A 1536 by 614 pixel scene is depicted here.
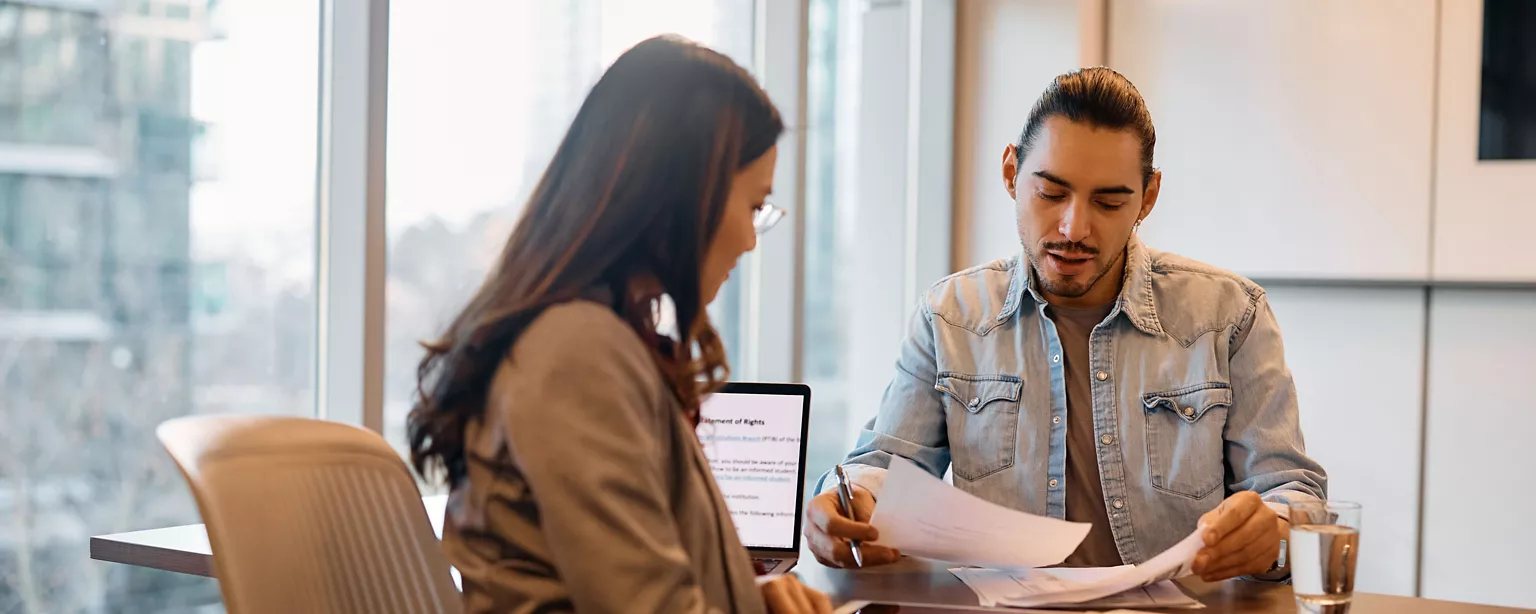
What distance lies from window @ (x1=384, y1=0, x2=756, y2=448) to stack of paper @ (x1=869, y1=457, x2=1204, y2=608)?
1034mm

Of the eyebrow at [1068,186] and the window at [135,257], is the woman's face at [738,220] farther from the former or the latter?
the window at [135,257]

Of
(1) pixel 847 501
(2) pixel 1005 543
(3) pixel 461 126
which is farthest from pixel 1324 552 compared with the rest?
(3) pixel 461 126

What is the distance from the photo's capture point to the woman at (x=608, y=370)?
3.04 ft

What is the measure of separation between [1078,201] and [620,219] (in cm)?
101

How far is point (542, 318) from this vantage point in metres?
0.97

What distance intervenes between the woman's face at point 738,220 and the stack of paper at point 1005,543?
0.30 m

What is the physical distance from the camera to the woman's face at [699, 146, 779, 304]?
1094mm

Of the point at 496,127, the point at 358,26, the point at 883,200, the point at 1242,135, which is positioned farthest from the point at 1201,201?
the point at 358,26

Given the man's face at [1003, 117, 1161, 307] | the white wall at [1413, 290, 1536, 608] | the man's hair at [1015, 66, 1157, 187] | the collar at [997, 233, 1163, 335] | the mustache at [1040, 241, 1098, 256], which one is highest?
the man's hair at [1015, 66, 1157, 187]

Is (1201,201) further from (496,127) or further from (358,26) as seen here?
(358,26)

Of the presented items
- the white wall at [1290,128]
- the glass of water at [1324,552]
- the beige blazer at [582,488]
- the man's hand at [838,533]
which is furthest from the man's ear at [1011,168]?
the white wall at [1290,128]

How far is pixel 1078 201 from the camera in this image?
6.10 ft

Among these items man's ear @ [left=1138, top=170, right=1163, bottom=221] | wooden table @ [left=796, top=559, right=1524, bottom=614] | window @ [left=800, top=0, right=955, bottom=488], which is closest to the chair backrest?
wooden table @ [left=796, top=559, right=1524, bottom=614]

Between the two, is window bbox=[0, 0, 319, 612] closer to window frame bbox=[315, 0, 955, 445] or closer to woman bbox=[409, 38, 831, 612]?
window frame bbox=[315, 0, 955, 445]
